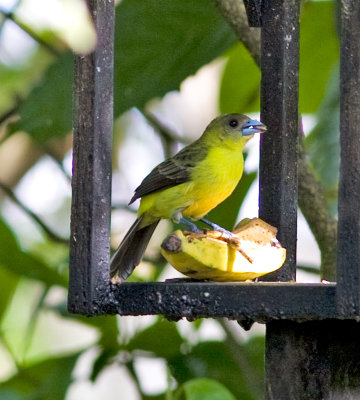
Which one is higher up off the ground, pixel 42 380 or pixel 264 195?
pixel 264 195

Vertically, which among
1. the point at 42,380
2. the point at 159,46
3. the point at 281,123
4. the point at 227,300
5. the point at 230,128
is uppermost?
the point at 159,46

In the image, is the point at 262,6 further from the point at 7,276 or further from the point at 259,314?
the point at 7,276

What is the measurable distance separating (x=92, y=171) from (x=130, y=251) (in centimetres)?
103

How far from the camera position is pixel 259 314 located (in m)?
2.89

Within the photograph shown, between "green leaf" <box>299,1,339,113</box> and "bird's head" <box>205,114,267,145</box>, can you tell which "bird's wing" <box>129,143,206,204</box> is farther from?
"green leaf" <box>299,1,339,113</box>

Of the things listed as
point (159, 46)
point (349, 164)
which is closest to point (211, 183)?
point (159, 46)

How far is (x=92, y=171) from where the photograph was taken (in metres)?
3.16

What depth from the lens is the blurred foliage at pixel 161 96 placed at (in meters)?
4.47

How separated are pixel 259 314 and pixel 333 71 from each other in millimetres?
2310

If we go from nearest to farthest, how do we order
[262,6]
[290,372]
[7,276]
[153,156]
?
[290,372], [262,6], [7,276], [153,156]

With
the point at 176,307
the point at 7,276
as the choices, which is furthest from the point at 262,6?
the point at 7,276

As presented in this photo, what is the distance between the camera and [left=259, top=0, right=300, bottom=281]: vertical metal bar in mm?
3480

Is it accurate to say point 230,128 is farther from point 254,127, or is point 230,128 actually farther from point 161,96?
point 254,127

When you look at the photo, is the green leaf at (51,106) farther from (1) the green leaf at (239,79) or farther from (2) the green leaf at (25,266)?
(1) the green leaf at (239,79)
